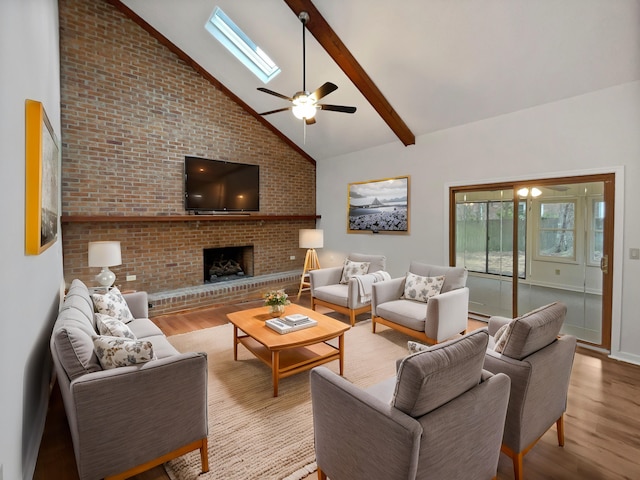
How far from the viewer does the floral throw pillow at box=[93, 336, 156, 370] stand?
69.2 inches

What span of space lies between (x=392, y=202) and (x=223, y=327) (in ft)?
11.0

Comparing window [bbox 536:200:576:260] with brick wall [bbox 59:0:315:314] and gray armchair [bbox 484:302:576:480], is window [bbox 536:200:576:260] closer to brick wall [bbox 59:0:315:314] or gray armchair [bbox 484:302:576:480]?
gray armchair [bbox 484:302:576:480]

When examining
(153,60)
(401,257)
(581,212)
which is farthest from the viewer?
(401,257)

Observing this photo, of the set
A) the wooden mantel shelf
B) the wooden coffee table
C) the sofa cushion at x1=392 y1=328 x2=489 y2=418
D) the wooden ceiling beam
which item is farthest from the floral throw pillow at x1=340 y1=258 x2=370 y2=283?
the sofa cushion at x1=392 y1=328 x2=489 y2=418

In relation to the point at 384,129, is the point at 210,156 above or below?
below

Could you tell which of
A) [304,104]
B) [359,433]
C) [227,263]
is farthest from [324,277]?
[359,433]

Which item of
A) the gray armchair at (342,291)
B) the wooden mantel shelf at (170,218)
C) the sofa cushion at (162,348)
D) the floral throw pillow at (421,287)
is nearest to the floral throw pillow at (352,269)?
the gray armchair at (342,291)

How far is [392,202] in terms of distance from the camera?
564cm

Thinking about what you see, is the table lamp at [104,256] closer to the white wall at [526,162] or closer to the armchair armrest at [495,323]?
the white wall at [526,162]

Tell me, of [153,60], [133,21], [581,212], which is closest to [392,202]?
[581,212]

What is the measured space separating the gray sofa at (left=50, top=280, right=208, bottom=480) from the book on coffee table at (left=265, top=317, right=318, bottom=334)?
3.77 feet

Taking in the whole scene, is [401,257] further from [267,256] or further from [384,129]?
[267,256]

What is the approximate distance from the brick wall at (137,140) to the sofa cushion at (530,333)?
4920 millimetres

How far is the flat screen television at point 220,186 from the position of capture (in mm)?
5379
